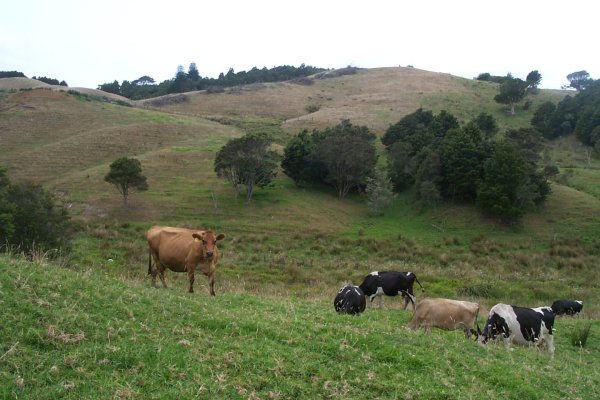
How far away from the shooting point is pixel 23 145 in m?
65.4

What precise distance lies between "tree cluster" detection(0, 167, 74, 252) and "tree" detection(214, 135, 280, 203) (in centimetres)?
2158

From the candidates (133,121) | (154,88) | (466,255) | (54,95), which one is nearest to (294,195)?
(466,255)

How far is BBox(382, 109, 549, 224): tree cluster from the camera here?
4388 cm

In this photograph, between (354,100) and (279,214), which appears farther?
(354,100)

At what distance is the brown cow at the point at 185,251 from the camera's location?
45.8ft

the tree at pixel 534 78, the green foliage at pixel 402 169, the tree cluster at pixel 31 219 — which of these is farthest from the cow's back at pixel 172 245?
the tree at pixel 534 78

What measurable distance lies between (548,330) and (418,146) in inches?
1882

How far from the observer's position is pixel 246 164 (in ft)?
162

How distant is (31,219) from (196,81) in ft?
419

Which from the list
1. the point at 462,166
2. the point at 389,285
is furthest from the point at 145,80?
the point at 389,285

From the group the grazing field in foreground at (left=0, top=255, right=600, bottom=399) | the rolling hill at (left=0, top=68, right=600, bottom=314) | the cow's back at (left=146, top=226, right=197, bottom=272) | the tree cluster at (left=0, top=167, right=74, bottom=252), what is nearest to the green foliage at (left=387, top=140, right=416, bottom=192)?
the rolling hill at (left=0, top=68, right=600, bottom=314)

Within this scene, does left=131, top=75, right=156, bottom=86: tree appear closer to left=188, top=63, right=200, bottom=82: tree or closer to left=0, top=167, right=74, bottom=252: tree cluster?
left=188, top=63, right=200, bottom=82: tree

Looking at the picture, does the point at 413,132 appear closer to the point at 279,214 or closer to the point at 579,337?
the point at 279,214

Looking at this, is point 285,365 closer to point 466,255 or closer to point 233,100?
point 466,255
